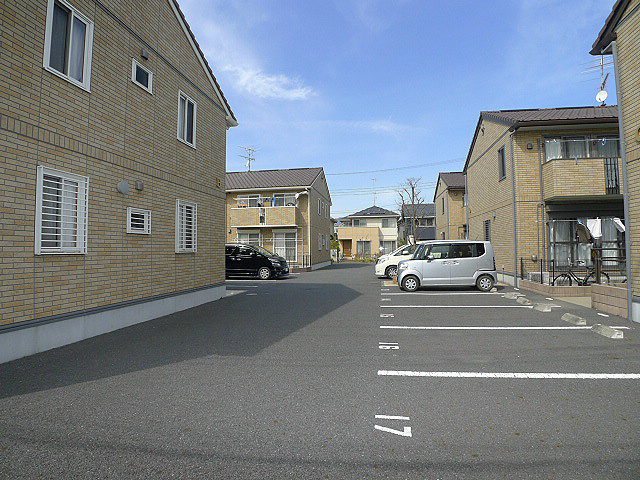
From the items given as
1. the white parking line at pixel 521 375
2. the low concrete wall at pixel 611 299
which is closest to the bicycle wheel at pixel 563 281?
the low concrete wall at pixel 611 299

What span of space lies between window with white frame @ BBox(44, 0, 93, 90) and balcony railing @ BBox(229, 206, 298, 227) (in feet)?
54.2

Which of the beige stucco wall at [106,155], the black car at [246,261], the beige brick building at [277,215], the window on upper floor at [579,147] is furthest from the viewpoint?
the beige brick building at [277,215]

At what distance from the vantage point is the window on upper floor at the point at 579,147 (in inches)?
498

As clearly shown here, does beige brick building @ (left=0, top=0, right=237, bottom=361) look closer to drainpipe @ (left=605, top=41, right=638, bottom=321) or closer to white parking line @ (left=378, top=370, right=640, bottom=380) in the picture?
white parking line @ (left=378, top=370, right=640, bottom=380)

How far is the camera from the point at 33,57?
16.4 ft

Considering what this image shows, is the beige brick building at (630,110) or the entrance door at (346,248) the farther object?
the entrance door at (346,248)

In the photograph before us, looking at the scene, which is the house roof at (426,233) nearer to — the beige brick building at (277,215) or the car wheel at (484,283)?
the beige brick building at (277,215)

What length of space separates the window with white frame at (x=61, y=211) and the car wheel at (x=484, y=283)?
10.7 meters

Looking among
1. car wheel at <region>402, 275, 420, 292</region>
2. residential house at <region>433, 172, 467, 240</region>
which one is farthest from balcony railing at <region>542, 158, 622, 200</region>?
residential house at <region>433, 172, 467, 240</region>

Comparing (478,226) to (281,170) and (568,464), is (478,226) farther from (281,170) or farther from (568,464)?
(568,464)

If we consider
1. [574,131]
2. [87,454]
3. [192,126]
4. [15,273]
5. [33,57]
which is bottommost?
[87,454]

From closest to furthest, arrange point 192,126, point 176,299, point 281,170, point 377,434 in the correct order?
point 377,434, point 176,299, point 192,126, point 281,170

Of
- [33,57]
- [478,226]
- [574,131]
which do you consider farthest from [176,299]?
[478,226]

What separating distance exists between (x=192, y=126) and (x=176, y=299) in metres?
4.32
